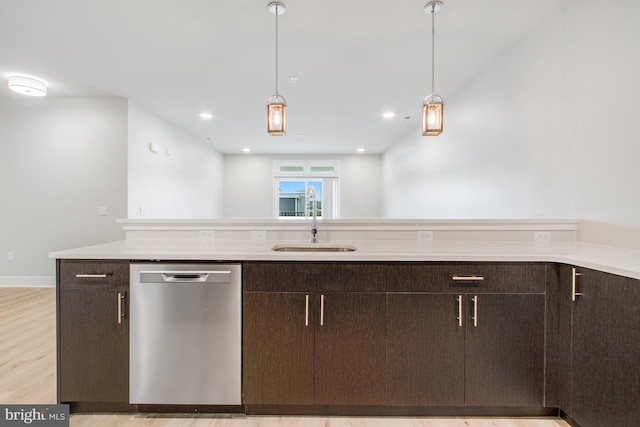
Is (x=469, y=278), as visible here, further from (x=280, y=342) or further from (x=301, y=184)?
(x=301, y=184)

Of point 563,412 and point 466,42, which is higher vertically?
point 466,42

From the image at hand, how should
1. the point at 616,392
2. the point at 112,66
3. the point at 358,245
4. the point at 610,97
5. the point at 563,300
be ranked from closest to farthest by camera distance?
the point at 616,392, the point at 563,300, the point at 610,97, the point at 358,245, the point at 112,66

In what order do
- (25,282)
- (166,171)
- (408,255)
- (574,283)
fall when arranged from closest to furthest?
(574,283)
(408,255)
(25,282)
(166,171)

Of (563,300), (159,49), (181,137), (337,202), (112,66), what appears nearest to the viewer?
(563,300)

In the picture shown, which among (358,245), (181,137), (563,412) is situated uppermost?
(181,137)

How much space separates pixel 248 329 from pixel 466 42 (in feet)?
9.26

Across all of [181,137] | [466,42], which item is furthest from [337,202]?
[466,42]

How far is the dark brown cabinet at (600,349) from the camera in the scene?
1145mm

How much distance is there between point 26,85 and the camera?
325cm

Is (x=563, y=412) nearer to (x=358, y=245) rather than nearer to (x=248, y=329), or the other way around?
(x=358, y=245)

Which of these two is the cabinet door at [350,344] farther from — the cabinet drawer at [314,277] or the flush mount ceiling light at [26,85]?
the flush mount ceiling light at [26,85]

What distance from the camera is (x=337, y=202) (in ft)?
26.4

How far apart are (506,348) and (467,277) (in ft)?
1.40

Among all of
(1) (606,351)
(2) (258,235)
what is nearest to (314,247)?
(2) (258,235)
